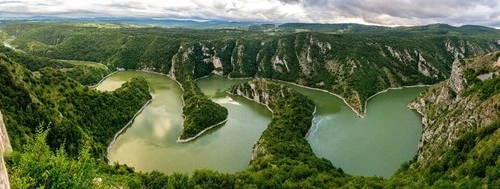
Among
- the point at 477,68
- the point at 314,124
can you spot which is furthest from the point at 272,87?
the point at 477,68

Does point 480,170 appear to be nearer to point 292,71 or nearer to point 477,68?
point 477,68

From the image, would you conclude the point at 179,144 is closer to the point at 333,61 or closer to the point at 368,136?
the point at 368,136

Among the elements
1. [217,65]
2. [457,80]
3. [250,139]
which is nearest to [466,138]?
[457,80]

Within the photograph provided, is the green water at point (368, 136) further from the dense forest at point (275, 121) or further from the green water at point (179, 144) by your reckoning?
the green water at point (179, 144)

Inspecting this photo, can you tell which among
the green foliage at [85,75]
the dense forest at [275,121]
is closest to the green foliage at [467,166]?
the dense forest at [275,121]

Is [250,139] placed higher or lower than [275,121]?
lower

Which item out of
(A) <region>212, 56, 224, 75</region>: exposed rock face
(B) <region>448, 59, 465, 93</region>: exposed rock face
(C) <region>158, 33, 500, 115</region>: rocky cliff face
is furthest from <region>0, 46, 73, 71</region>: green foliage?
(B) <region>448, 59, 465, 93</region>: exposed rock face

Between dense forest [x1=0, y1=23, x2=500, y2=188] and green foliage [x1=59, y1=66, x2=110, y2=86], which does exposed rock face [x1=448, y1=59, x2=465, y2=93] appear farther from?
green foliage [x1=59, y1=66, x2=110, y2=86]
